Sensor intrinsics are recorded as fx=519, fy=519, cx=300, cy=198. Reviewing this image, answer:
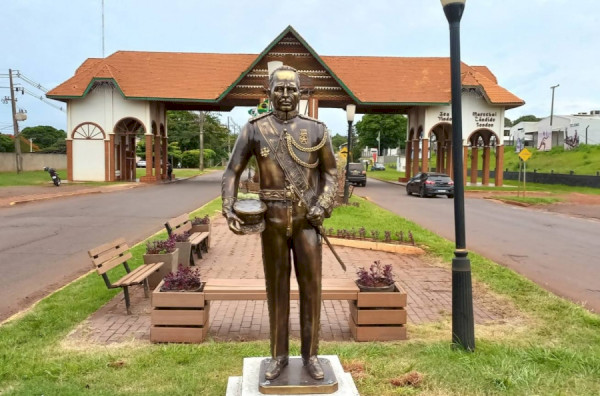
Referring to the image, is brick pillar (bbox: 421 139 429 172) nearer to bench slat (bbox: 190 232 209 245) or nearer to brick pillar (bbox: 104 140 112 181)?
brick pillar (bbox: 104 140 112 181)

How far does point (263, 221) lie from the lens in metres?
3.61

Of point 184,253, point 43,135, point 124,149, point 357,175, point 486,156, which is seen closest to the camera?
point 184,253

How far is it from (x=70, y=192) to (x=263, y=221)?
24.4 meters

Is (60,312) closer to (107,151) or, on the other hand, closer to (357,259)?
(357,259)

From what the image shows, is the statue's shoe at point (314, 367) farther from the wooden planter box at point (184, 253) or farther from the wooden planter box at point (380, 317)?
the wooden planter box at point (184, 253)

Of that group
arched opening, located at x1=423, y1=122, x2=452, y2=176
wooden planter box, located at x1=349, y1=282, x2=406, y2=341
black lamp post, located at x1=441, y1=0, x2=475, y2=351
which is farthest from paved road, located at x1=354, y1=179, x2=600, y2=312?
arched opening, located at x1=423, y1=122, x2=452, y2=176

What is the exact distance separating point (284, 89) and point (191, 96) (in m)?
31.4

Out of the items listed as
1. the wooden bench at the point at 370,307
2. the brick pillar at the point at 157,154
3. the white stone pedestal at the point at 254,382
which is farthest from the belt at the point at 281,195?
the brick pillar at the point at 157,154

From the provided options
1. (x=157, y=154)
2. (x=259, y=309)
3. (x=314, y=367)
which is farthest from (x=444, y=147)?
(x=314, y=367)

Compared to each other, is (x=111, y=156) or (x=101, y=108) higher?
(x=101, y=108)

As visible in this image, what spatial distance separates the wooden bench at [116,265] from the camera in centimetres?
670

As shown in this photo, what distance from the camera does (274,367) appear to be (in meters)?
3.68

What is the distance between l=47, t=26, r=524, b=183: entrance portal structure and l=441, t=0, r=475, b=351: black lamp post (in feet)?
83.0

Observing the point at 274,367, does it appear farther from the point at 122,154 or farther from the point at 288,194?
the point at 122,154
